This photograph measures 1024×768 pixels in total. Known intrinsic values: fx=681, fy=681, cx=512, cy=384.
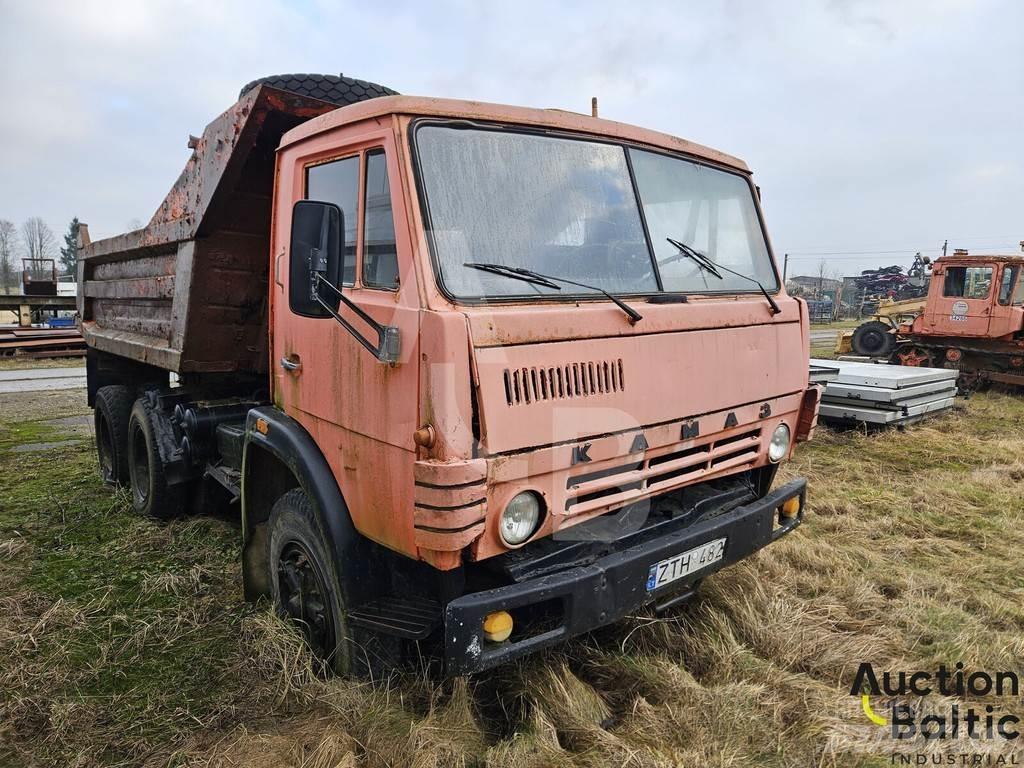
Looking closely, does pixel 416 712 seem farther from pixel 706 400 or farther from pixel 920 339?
pixel 920 339

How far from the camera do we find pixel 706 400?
9.04 ft

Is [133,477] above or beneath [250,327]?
beneath

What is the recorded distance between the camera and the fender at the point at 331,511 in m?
2.50

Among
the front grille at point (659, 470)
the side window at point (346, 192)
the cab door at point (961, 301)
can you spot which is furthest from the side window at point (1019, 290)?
the side window at point (346, 192)

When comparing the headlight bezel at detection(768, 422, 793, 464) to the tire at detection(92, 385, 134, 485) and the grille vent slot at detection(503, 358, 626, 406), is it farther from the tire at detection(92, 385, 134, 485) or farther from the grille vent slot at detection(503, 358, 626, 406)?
the tire at detection(92, 385, 134, 485)

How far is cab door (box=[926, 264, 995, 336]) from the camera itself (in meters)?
11.8

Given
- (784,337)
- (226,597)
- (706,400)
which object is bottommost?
(226,597)

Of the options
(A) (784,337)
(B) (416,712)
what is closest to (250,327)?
(B) (416,712)

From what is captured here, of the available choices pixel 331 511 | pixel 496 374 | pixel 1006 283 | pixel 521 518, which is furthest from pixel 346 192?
pixel 1006 283

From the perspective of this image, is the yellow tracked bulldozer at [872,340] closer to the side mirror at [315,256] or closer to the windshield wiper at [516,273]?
the windshield wiper at [516,273]

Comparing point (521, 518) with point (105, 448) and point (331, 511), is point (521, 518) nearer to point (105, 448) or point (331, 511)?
point (331, 511)

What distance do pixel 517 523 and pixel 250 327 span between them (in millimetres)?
2529

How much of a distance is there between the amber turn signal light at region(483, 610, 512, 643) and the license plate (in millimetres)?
582

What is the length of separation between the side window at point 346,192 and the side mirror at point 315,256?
127 millimetres
